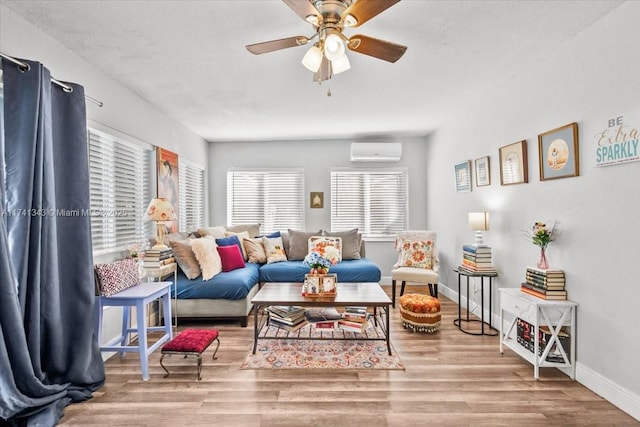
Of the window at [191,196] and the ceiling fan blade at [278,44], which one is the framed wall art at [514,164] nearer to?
the ceiling fan blade at [278,44]

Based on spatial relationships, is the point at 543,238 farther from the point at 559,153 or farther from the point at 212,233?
the point at 212,233

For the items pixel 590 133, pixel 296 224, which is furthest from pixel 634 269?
pixel 296 224

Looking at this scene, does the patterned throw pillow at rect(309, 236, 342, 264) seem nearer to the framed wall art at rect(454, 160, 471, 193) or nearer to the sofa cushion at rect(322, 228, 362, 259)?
the sofa cushion at rect(322, 228, 362, 259)

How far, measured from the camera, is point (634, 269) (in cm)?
202

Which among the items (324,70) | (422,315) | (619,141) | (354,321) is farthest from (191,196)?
(619,141)

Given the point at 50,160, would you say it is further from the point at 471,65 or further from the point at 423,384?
the point at 471,65

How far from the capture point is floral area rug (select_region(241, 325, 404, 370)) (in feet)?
8.83

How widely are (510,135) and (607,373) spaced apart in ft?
6.89

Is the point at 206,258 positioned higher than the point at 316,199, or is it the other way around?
the point at 316,199

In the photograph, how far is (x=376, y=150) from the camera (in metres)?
5.34

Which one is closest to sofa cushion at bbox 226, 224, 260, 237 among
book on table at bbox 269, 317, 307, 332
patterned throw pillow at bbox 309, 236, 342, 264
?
patterned throw pillow at bbox 309, 236, 342, 264

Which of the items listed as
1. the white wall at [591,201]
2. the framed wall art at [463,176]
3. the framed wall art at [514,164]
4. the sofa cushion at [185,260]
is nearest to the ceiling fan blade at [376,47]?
the white wall at [591,201]

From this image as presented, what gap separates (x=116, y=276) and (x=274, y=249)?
236 cm

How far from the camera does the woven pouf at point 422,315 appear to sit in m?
3.35
